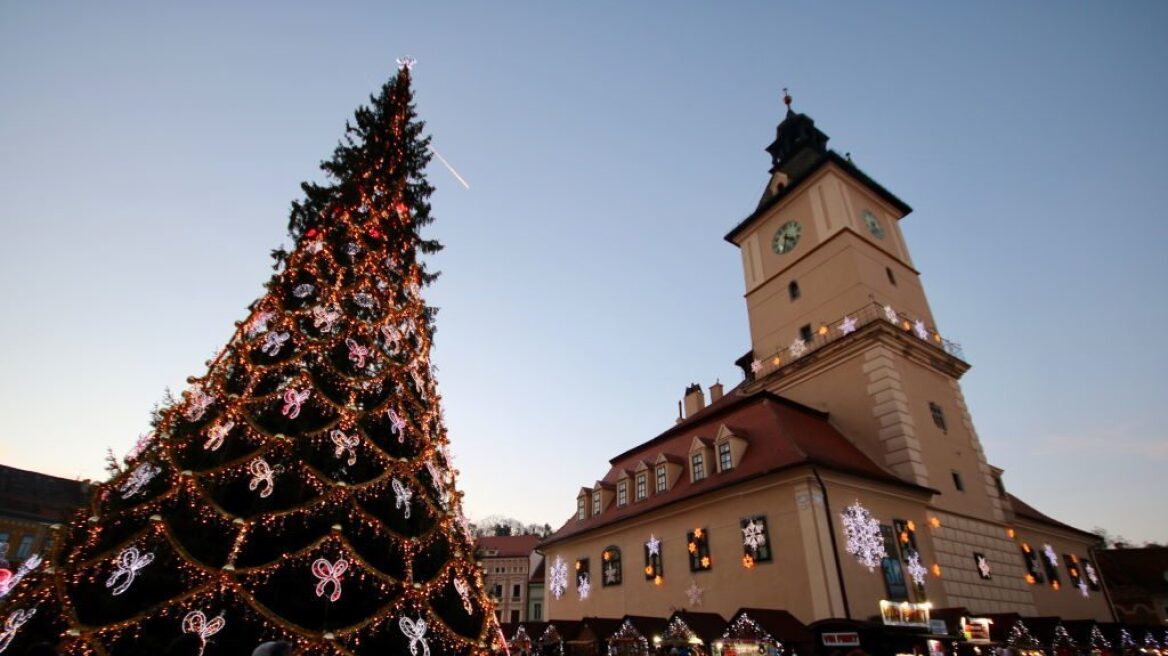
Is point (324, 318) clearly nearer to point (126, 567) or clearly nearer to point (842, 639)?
point (126, 567)

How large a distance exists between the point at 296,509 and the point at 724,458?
54.1 ft

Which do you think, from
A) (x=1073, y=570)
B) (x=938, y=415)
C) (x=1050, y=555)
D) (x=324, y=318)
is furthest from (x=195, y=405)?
(x=1073, y=570)

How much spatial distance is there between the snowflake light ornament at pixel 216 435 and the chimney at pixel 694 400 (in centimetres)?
2825

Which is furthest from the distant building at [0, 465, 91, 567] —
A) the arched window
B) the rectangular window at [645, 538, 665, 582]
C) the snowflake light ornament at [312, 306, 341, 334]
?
the snowflake light ornament at [312, 306, 341, 334]

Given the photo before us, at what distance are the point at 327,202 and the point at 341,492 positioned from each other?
230 inches

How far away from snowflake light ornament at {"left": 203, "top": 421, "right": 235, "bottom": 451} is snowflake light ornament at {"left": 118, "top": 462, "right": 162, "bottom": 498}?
1.85ft

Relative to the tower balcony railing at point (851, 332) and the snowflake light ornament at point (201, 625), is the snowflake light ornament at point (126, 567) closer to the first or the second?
the snowflake light ornament at point (201, 625)

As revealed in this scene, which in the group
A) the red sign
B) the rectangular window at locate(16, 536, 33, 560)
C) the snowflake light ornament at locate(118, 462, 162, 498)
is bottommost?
the red sign

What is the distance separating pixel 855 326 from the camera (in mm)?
22406

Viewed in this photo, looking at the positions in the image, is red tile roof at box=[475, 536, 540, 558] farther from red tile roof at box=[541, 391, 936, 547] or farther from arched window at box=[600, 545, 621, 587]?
red tile roof at box=[541, 391, 936, 547]

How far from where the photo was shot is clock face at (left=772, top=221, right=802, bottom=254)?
27891 millimetres

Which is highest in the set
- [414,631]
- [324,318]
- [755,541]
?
[324,318]

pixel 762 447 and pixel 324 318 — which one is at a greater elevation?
pixel 762 447

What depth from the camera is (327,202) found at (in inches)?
396
